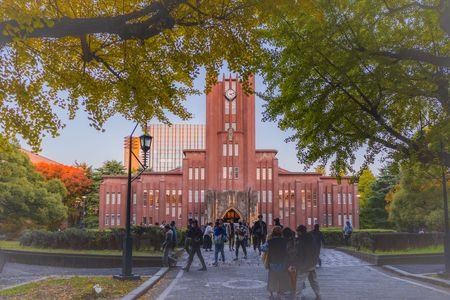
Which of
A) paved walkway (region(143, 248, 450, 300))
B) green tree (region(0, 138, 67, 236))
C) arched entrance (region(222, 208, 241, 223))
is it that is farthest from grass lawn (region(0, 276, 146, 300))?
arched entrance (region(222, 208, 241, 223))

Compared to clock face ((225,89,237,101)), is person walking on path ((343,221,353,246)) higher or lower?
lower

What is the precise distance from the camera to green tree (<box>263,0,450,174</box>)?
9422 millimetres

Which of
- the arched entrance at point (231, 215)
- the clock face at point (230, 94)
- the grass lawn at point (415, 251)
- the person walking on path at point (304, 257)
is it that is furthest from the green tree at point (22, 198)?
the person walking on path at point (304, 257)

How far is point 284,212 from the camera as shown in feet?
203

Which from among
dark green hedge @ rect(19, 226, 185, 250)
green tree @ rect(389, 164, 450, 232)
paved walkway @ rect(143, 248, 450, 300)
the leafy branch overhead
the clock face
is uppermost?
the clock face

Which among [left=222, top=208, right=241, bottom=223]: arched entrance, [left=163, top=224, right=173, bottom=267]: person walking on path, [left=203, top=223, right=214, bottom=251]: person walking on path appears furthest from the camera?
[left=222, top=208, right=241, bottom=223]: arched entrance

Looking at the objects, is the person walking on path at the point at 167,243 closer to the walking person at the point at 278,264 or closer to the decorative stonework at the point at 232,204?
the walking person at the point at 278,264

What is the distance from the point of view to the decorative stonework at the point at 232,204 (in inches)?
2243

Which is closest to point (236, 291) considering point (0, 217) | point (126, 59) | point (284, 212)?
point (126, 59)

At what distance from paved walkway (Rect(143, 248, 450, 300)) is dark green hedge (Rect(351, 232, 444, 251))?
4228 millimetres

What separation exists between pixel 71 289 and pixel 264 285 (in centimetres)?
480

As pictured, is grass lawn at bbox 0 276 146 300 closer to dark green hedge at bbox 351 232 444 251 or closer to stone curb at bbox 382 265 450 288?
stone curb at bbox 382 265 450 288

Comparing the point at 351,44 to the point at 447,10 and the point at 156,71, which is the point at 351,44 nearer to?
the point at 447,10

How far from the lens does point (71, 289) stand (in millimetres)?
10398
